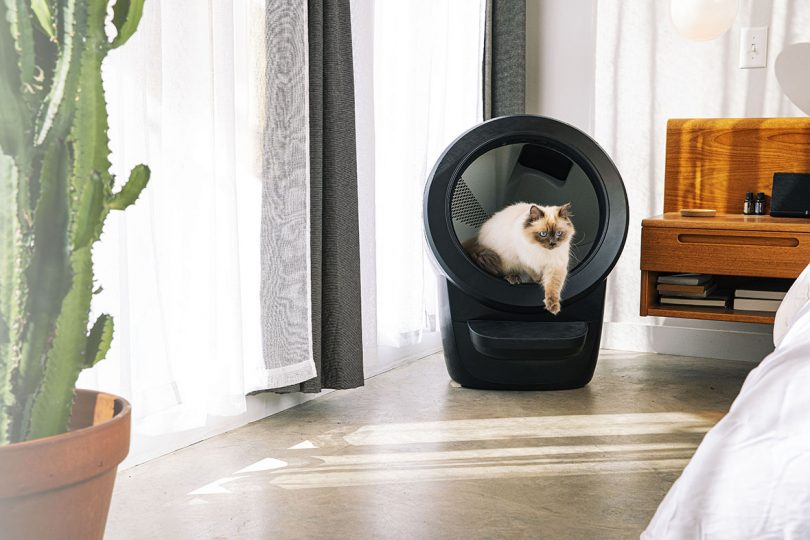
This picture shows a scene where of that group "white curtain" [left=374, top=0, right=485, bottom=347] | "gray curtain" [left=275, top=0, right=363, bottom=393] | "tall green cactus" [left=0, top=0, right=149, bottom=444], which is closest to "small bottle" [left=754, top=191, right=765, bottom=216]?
"white curtain" [left=374, top=0, right=485, bottom=347]

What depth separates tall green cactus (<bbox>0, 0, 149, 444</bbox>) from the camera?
1007mm

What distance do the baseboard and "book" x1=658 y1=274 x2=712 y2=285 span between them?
0.50 meters

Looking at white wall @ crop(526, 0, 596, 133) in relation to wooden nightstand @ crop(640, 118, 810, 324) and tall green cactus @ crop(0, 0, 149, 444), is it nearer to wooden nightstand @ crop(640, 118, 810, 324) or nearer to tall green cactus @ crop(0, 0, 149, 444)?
wooden nightstand @ crop(640, 118, 810, 324)

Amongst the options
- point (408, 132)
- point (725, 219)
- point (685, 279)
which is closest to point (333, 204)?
point (408, 132)

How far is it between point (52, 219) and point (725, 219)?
6.87ft

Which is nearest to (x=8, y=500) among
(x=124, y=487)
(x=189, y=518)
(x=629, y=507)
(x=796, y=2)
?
(x=189, y=518)

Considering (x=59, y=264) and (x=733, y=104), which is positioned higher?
(x=733, y=104)

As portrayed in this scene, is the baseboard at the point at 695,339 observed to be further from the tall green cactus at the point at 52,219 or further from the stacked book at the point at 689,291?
the tall green cactus at the point at 52,219

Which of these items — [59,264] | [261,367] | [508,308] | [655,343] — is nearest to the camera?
[59,264]

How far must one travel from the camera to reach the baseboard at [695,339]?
2961mm

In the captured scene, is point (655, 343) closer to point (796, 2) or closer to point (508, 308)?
point (508, 308)

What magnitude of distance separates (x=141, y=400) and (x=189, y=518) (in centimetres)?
32

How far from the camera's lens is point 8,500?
36.4 inches

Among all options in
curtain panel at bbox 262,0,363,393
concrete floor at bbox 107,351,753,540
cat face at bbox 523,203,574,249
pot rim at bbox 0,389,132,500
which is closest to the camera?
pot rim at bbox 0,389,132,500
